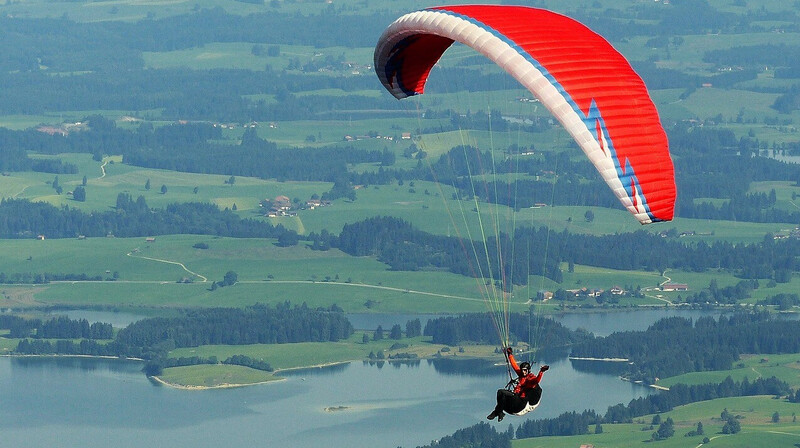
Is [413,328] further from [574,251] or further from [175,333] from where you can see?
[574,251]

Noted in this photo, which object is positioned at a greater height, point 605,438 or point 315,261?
point 315,261

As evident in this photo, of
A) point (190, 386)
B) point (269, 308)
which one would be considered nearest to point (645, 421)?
point (190, 386)

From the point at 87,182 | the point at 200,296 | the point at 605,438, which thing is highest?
the point at 87,182

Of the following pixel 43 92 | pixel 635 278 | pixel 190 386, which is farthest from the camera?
pixel 43 92

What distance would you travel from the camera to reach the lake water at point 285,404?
81.5m

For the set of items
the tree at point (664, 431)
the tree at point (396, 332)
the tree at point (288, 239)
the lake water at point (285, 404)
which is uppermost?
the tree at point (288, 239)

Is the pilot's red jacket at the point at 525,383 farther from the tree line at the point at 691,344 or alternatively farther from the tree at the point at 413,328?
the tree at the point at 413,328

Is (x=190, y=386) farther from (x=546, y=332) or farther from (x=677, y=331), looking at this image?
(x=677, y=331)

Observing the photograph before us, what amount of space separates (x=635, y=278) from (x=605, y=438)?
37041 millimetres

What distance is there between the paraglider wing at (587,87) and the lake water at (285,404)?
40.4 m

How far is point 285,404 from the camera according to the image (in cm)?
8650

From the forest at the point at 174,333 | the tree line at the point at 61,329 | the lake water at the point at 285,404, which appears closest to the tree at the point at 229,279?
the forest at the point at 174,333

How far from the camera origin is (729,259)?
120562mm

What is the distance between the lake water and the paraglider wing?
1590 inches
